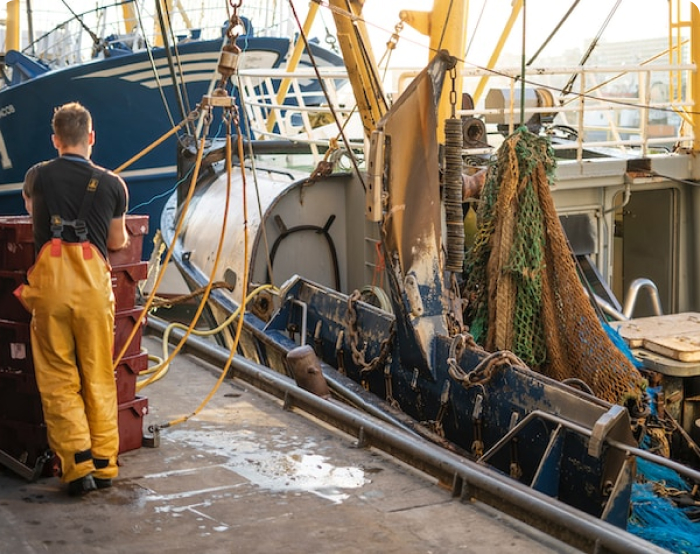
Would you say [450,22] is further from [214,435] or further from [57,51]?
[57,51]

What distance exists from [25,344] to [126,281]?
0.61 metres

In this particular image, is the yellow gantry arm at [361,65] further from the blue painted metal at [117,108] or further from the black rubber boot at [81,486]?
the blue painted metal at [117,108]

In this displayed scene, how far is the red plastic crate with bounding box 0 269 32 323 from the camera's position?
514cm

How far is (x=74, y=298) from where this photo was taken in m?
4.79

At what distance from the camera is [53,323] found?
4797 mm

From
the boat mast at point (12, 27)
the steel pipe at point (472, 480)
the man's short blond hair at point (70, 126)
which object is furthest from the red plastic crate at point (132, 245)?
the boat mast at point (12, 27)

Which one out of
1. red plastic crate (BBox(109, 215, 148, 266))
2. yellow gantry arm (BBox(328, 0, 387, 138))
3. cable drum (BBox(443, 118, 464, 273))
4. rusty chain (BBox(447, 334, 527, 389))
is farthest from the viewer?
yellow gantry arm (BBox(328, 0, 387, 138))

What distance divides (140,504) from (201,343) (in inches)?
117

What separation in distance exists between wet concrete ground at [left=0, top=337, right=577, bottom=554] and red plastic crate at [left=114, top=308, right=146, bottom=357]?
557 millimetres

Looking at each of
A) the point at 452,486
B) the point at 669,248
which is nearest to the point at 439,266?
the point at 452,486

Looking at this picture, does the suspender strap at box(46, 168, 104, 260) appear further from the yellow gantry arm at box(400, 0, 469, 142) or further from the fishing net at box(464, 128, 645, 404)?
the yellow gantry arm at box(400, 0, 469, 142)

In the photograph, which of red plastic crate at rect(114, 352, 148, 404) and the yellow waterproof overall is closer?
the yellow waterproof overall

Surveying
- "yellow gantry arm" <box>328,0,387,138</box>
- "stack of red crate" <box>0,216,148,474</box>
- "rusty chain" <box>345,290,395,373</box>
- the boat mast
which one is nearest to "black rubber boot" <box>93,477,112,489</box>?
"stack of red crate" <box>0,216,148,474</box>

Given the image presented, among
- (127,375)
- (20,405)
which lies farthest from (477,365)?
(20,405)
